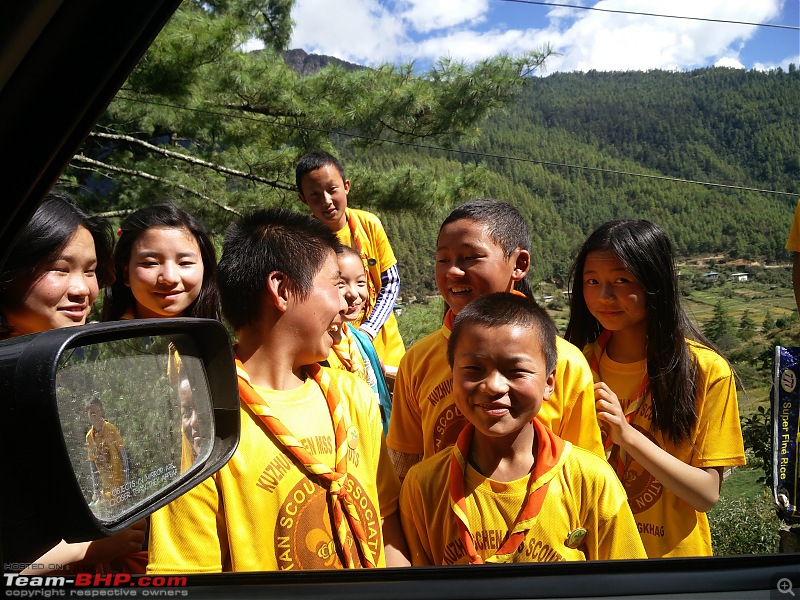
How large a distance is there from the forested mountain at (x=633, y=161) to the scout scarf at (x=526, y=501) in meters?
4.18

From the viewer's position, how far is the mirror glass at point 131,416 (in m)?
0.74

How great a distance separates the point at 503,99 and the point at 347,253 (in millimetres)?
4655

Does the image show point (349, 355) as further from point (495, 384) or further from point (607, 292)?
point (495, 384)

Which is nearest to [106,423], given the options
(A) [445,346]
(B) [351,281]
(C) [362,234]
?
(A) [445,346]

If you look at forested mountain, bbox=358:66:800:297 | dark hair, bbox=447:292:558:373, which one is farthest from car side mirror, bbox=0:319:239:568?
forested mountain, bbox=358:66:800:297

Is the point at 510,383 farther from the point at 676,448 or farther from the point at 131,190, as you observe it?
the point at 131,190

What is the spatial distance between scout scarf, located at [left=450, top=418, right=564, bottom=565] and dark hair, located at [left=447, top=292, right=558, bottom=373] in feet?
0.66

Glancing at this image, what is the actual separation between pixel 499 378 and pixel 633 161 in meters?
11.4

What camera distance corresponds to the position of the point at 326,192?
3.92 meters

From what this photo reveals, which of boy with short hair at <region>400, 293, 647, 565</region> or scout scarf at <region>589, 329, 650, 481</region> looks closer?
boy with short hair at <region>400, 293, 647, 565</region>

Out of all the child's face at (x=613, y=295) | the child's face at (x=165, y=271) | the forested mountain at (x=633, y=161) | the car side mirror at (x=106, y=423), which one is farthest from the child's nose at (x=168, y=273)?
the forested mountain at (x=633, y=161)

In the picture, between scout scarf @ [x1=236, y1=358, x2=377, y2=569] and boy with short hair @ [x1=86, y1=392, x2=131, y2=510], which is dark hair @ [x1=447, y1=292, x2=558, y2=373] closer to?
scout scarf @ [x1=236, y1=358, x2=377, y2=569]

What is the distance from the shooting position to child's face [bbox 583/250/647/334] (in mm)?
2459

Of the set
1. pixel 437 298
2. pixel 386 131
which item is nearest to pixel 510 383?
pixel 386 131
